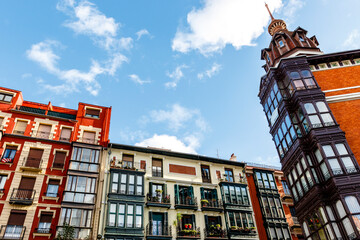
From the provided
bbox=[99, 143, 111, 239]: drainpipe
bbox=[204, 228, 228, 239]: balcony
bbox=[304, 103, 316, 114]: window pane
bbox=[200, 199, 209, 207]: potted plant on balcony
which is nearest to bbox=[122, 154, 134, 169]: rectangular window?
bbox=[99, 143, 111, 239]: drainpipe

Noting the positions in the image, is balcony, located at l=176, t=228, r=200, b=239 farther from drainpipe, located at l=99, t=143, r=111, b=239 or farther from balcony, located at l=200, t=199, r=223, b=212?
drainpipe, located at l=99, t=143, r=111, b=239

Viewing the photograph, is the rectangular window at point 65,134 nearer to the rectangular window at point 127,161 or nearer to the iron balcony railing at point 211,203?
the rectangular window at point 127,161

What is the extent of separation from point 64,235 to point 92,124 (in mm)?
12661

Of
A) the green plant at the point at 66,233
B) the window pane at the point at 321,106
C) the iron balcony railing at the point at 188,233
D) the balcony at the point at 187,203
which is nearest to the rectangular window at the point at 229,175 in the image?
the balcony at the point at 187,203

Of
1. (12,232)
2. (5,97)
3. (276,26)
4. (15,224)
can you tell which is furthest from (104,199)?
→ (276,26)

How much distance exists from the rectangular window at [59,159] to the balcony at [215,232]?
616 inches

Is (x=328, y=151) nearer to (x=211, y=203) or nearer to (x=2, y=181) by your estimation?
(x=211, y=203)

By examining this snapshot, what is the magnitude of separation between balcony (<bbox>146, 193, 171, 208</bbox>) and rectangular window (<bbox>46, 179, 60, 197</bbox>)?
8503mm

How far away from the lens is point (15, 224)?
23.5m

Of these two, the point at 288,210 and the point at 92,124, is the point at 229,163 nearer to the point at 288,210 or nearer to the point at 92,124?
the point at 288,210

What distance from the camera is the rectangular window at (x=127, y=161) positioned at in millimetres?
30422

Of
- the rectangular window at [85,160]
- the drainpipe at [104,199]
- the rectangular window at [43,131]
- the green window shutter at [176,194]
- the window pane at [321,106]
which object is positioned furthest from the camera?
the green window shutter at [176,194]

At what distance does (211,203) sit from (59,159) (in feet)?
53.7

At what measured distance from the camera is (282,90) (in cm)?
2695
